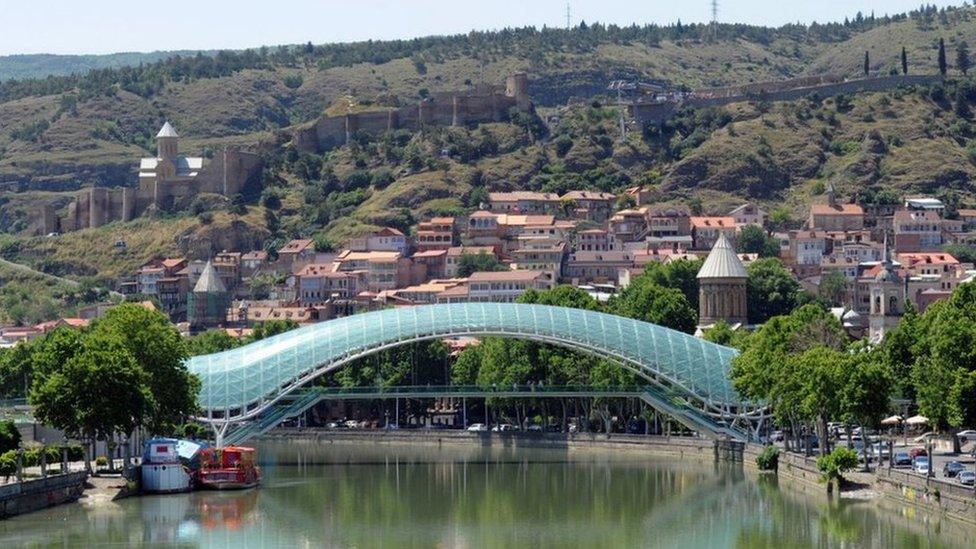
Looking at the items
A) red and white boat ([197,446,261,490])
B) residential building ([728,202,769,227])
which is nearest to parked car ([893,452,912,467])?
red and white boat ([197,446,261,490])

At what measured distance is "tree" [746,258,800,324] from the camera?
421 feet

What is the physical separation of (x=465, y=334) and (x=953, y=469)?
89.9 feet

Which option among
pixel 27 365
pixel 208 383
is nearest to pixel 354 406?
pixel 27 365

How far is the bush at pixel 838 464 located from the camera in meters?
69.0

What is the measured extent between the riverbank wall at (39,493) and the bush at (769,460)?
21.4 meters

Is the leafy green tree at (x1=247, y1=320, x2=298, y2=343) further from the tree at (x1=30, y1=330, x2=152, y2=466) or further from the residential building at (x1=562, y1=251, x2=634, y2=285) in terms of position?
the tree at (x1=30, y1=330, x2=152, y2=466)

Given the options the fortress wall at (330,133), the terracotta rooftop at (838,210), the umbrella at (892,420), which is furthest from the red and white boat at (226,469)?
the fortress wall at (330,133)

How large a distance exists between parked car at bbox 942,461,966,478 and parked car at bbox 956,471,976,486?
11.2 inches

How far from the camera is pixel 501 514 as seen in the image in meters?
68.4

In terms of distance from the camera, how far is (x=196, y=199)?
16812 cm

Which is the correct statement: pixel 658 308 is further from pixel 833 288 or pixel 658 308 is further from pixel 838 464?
pixel 838 464

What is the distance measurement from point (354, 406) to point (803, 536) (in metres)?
56.5

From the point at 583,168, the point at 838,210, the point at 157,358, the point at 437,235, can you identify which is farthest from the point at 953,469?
the point at 583,168

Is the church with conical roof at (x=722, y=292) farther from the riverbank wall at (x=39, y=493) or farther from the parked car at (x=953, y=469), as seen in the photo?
the riverbank wall at (x=39, y=493)
